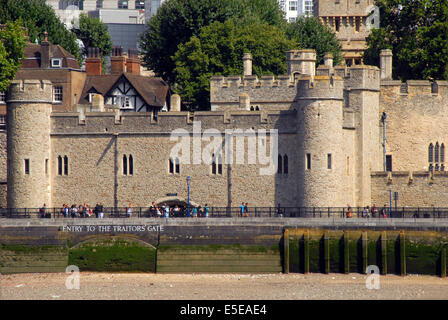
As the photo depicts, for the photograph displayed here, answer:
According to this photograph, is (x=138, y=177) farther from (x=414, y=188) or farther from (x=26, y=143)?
(x=414, y=188)

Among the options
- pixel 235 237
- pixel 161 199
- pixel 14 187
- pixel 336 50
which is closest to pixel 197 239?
pixel 235 237

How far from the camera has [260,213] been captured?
64688 millimetres

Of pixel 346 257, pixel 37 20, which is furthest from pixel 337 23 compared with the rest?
pixel 346 257

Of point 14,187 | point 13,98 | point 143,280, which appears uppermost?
point 13,98

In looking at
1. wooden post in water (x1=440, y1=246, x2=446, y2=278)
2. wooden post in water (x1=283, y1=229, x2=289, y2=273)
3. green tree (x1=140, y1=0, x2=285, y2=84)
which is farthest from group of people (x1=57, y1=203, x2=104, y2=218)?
green tree (x1=140, y1=0, x2=285, y2=84)

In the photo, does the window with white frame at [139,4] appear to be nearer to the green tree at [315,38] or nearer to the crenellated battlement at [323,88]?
the green tree at [315,38]

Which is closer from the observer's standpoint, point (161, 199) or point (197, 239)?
point (197, 239)

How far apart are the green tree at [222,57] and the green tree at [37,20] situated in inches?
639

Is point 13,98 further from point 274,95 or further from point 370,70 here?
point 370,70

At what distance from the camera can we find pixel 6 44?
237 ft

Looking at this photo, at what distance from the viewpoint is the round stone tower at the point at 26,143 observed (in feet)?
217

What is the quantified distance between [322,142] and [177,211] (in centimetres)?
833

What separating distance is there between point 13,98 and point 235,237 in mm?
14780

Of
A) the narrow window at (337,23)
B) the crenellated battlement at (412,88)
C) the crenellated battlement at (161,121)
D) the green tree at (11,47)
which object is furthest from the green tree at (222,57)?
the narrow window at (337,23)
